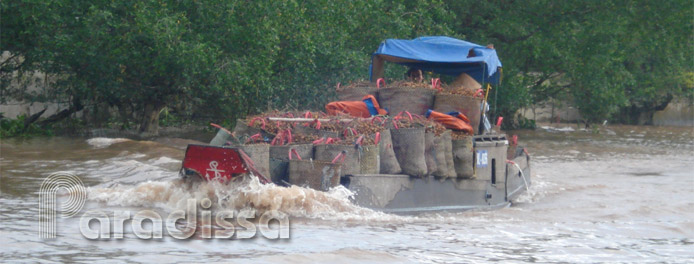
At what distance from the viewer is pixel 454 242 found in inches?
331

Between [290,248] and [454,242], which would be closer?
[290,248]

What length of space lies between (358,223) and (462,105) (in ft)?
9.89

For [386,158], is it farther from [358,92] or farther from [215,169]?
[358,92]

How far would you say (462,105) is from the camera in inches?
445

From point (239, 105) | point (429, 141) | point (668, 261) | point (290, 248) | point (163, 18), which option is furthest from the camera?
point (239, 105)

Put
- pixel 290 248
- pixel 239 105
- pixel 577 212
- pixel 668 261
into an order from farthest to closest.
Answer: pixel 239 105 < pixel 577 212 < pixel 668 261 < pixel 290 248

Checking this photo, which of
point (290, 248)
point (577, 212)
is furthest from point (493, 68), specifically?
point (290, 248)

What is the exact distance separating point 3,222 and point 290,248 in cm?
308

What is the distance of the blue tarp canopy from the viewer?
12.4m

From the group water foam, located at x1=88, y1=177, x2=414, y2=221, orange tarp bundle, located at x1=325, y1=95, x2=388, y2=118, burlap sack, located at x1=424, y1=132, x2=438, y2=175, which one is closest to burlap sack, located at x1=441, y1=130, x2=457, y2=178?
burlap sack, located at x1=424, y1=132, x2=438, y2=175

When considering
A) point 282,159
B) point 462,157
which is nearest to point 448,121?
point 462,157

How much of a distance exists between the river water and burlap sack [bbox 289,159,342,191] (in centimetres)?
10

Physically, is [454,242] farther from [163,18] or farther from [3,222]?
[163,18]

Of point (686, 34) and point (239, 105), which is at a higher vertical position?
point (686, 34)
